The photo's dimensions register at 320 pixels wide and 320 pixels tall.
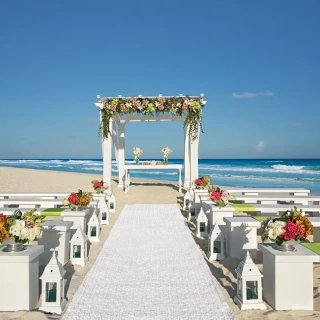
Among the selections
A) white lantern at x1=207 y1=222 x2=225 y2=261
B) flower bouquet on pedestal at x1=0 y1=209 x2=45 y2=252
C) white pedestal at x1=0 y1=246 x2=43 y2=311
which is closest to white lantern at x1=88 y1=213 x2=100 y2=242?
white lantern at x1=207 y1=222 x2=225 y2=261

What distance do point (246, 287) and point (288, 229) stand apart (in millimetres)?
822

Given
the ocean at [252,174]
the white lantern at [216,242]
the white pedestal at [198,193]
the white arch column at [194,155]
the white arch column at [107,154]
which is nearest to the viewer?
the white lantern at [216,242]

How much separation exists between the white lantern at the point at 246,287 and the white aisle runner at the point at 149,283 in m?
0.22

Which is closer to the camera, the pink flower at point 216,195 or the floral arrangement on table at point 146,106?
the pink flower at point 216,195

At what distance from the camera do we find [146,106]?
37.6 ft

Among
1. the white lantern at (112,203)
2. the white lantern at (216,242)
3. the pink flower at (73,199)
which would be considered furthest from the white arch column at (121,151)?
the white lantern at (216,242)

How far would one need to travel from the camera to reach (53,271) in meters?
3.61

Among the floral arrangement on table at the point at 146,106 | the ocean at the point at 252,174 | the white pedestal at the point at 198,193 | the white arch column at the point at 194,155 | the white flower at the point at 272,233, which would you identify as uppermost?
the floral arrangement on table at the point at 146,106

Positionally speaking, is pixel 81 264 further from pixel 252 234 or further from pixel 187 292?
pixel 252 234

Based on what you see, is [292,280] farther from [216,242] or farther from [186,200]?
[186,200]

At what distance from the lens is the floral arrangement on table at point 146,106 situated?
37.3 ft

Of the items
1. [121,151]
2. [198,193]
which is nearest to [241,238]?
[198,193]

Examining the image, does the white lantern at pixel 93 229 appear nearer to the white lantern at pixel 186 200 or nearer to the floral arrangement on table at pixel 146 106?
the white lantern at pixel 186 200

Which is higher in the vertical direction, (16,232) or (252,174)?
(16,232)
